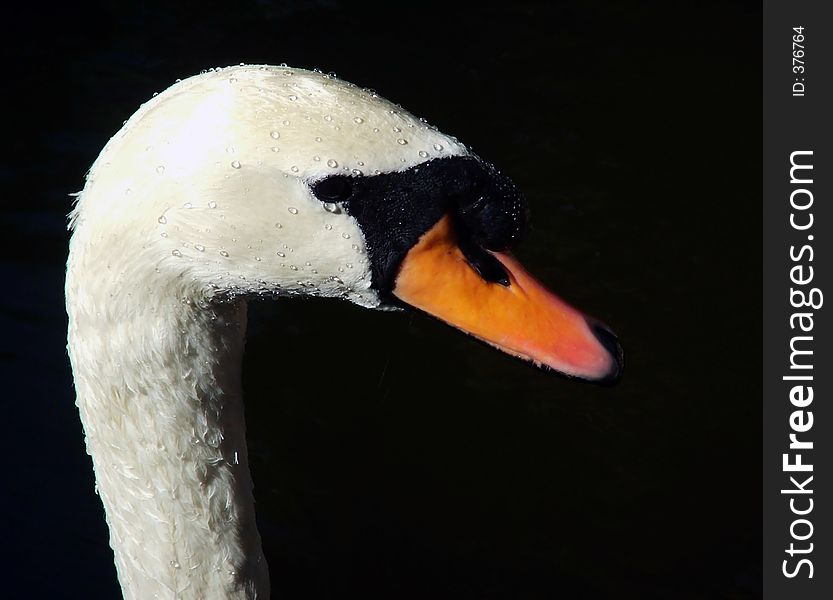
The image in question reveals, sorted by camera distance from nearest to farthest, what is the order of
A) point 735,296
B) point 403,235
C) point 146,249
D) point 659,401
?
1. point 146,249
2. point 403,235
3. point 659,401
4. point 735,296

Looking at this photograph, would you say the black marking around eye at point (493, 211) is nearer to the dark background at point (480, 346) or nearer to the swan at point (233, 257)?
the swan at point (233, 257)

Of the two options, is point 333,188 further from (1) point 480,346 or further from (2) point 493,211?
(1) point 480,346

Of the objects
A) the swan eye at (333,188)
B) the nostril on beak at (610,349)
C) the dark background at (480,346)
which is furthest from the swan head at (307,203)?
the dark background at (480,346)

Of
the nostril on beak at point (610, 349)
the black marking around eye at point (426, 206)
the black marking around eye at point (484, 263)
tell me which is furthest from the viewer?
the nostril on beak at point (610, 349)

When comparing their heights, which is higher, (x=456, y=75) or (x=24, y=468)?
(x=456, y=75)

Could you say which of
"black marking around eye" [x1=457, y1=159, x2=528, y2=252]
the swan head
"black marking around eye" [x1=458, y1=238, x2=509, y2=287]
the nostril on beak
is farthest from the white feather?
the nostril on beak

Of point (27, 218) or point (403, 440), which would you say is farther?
point (27, 218)

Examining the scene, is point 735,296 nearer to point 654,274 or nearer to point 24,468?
point 654,274

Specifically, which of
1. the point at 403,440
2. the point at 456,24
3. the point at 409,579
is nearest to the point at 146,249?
the point at 409,579
